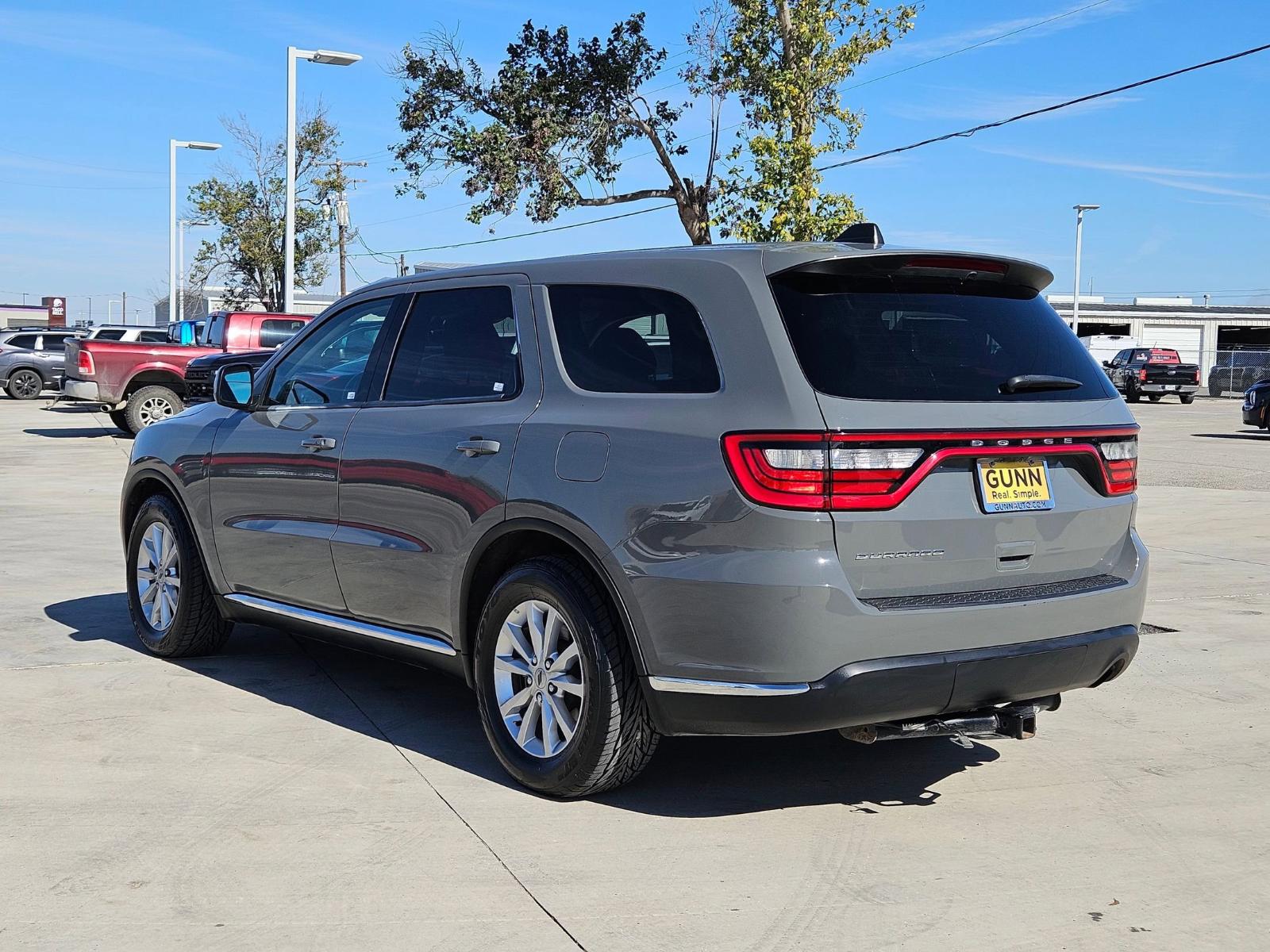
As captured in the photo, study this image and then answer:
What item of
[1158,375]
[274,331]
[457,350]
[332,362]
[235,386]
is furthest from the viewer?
[1158,375]

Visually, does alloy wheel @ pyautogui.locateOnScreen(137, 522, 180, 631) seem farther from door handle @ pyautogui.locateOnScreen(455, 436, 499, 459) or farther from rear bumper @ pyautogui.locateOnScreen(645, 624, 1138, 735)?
rear bumper @ pyautogui.locateOnScreen(645, 624, 1138, 735)

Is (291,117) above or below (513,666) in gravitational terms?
above

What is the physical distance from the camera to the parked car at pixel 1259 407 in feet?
83.9

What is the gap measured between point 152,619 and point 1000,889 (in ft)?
14.8

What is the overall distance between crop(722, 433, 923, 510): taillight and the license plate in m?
0.33

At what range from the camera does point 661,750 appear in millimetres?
5344

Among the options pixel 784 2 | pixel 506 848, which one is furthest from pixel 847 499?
pixel 784 2

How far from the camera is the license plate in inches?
166

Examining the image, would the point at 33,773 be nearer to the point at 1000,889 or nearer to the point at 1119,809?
the point at 1000,889

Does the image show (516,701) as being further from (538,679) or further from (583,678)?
(583,678)

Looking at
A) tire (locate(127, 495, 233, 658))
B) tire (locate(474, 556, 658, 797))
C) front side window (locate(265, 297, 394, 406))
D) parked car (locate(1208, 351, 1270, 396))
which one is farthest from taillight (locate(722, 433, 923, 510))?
parked car (locate(1208, 351, 1270, 396))

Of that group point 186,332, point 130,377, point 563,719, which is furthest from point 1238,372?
point 563,719

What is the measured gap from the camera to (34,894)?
3816 millimetres

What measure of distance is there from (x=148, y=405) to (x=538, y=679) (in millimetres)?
19145
